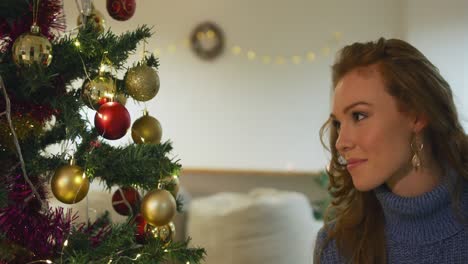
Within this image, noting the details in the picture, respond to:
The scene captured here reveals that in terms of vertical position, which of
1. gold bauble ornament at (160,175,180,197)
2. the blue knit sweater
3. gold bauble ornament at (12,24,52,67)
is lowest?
the blue knit sweater

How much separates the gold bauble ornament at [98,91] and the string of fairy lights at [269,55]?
2.40 meters

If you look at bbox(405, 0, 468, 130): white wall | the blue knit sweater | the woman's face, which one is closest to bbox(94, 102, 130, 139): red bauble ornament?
the woman's face

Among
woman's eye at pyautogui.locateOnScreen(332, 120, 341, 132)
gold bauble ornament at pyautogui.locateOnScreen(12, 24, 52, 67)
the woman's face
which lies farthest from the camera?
woman's eye at pyautogui.locateOnScreen(332, 120, 341, 132)

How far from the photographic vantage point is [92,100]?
86 centimetres

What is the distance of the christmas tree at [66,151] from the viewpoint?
0.82 metres

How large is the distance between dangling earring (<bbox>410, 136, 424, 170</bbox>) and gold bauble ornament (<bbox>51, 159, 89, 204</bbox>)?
745mm

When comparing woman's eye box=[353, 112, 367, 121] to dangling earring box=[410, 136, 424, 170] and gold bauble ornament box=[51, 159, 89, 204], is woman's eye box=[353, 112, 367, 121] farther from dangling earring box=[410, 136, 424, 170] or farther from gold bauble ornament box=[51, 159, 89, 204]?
gold bauble ornament box=[51, 159, 89, 204]

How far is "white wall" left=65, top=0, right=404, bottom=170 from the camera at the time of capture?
3250mm

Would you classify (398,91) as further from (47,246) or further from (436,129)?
(47,246)

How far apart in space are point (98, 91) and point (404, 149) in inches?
27.4

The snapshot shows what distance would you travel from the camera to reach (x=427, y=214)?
1.17 m

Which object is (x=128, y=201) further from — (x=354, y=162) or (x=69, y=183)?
(x=354, y=162)

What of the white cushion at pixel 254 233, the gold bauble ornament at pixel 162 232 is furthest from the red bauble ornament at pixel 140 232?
the white cushion at pixel 254 233

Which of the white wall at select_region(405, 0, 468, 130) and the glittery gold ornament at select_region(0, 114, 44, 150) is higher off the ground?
the white wall at select_region(405, 0, 468, 130)
